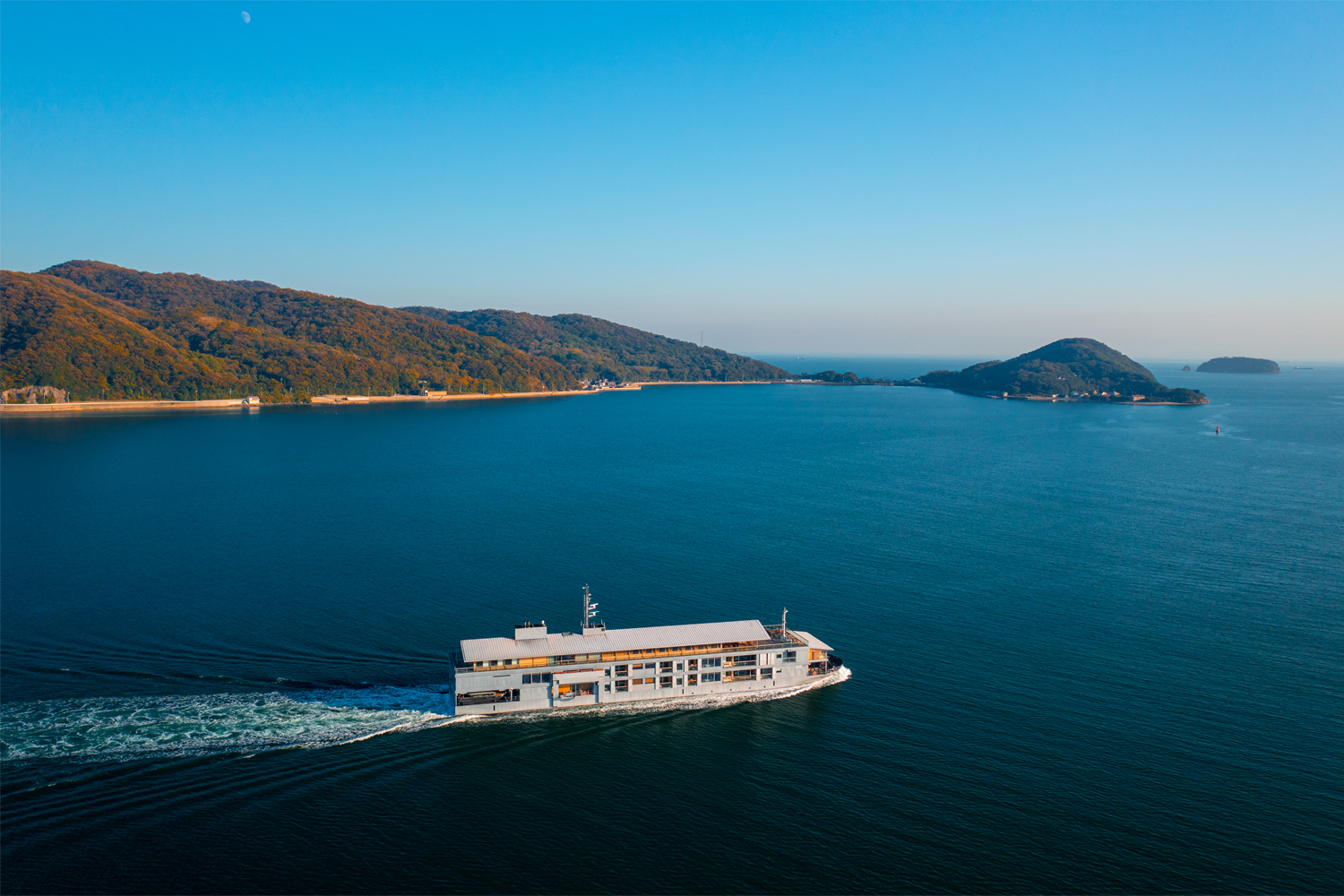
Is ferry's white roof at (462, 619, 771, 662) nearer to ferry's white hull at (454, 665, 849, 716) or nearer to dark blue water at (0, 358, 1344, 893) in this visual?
ferry's white hull at (454, 665, 849, 716)

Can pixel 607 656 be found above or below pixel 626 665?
above

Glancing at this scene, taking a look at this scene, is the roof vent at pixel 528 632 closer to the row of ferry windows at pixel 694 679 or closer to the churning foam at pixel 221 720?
the churning foam at pixel 221 720

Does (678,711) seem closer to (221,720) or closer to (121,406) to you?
(221,720)

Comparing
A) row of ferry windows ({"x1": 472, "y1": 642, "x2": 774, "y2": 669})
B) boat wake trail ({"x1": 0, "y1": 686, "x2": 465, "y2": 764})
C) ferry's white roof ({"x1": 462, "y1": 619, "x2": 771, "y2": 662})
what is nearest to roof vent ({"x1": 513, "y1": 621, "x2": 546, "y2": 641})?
ferry's white roof ({"x1": 462, "y1": 619, "x2": 771, "y2": 662})

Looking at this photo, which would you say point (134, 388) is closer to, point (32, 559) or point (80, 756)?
point (32, 559)

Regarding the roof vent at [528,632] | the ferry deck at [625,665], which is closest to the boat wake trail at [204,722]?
the ferry deck at [625,665]

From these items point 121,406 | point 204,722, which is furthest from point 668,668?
point 121,406
